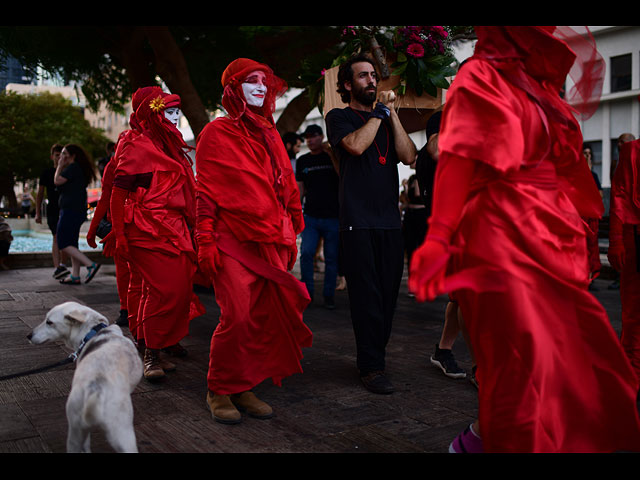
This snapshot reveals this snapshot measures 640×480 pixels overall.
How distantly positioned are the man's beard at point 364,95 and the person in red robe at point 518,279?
1870mm

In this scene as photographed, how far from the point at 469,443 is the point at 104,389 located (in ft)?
5.11

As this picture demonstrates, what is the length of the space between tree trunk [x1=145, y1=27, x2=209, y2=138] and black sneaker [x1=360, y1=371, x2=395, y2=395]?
248 inches

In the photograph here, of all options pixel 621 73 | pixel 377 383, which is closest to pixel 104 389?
pixel 377 383

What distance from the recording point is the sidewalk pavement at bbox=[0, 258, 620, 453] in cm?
307

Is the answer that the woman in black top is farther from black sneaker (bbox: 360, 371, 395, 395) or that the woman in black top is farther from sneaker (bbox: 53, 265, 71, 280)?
black sneaker (bbox: 360, 371, 395, 395)

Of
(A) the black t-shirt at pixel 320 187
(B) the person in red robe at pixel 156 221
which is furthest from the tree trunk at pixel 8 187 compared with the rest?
(B) the person in red robe at pixel 156 221

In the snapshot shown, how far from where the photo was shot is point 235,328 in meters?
3.49

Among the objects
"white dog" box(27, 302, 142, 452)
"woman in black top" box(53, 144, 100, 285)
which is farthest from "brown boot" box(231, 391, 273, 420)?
"woman in black top" box(53, 144, 100, 285)

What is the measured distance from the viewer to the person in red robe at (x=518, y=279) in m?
2.26

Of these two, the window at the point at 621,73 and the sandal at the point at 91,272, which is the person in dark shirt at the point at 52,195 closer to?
the sandal at the point at 91,272

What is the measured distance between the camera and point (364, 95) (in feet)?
14.1

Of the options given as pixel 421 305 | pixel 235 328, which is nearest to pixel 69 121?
pixel 421 305

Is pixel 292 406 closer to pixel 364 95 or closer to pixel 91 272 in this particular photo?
pixel 364 95

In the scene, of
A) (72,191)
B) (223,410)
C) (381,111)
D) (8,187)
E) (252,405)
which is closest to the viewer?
(223,410)
